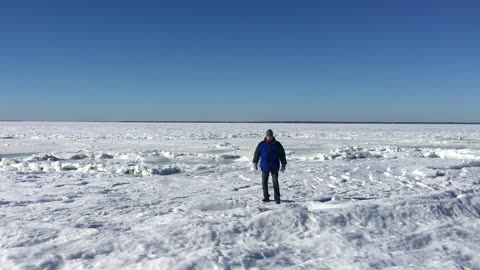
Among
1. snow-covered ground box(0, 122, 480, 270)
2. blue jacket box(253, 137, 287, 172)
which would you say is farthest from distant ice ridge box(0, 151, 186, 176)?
blue jacket box(253, 137, 287, 172)

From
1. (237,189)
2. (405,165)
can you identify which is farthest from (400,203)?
(405,165)

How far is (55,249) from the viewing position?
463 centimetres

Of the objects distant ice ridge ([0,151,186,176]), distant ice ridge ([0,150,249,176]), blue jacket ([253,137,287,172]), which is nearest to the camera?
blue jacket ([253,137,287,172])

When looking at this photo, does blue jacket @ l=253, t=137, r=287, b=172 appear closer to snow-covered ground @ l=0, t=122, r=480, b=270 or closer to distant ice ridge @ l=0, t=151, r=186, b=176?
snow-covered ground @ l=0, t=122, r=480, b=270

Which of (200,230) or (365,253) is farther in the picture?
(200,230)

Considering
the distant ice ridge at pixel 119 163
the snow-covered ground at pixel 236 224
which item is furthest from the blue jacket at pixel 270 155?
the distant ice ridge at pixel 119 163

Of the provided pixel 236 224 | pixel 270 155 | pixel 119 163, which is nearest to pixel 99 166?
pixel 119 163

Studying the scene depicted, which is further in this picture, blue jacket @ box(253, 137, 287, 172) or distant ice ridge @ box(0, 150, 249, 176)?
distant ice ridge @ box(0, 150, 249, 176)

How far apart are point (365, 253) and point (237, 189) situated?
4.42 metres

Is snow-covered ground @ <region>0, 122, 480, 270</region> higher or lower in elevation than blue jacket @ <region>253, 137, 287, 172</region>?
lower

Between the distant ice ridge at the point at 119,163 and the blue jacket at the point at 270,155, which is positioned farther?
the distant ice ridge at the point at 119,163

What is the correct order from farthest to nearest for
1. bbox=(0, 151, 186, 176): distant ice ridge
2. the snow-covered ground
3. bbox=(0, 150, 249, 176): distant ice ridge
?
bbox=(0, 150, 249, 176): distant ice ridge → bbox=(0, 151, 186, 176): distant ice ridge → the snow-covered ground

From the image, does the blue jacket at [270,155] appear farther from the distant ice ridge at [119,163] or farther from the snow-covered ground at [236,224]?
the distant ice ridge at [119,163]

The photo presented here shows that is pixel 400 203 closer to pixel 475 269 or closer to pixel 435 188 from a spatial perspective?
pixel 475 269
